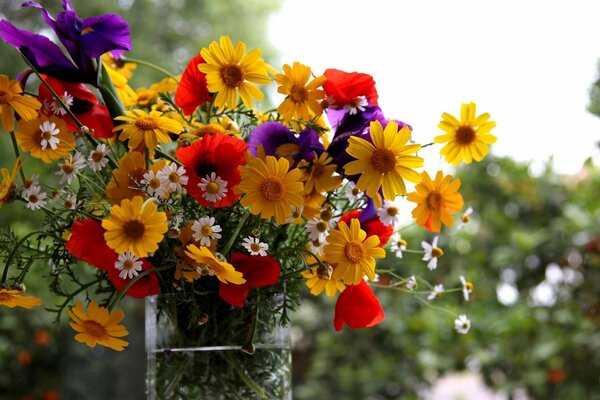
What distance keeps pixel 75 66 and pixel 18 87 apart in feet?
0.20

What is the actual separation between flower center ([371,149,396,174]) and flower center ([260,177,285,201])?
3.3 inches

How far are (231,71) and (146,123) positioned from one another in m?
0.09

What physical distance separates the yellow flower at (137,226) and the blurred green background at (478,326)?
36.3 inches

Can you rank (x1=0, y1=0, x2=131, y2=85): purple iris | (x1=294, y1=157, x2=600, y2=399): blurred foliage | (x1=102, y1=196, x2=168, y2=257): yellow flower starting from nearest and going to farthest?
1. (x1=102, y1=196, x2=168, y2=257): yellow flower
2. (x1=0, y1=0, x2=131, y2=85): purple iris
3. (x1=294, y1=157, x2=600, y2=399): blurred foliage

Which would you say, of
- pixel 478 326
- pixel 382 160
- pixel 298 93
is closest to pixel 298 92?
pixel 298 93

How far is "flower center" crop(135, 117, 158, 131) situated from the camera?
2.06ft

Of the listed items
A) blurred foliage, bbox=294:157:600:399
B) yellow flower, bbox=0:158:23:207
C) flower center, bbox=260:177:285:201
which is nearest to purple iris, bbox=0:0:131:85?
yellow flower, bbox=0:158:23:207

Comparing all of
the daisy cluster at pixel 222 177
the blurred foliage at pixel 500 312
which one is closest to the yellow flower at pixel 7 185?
the daisy cluster at pixel 222 177

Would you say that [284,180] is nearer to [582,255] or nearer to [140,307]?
[582,255]

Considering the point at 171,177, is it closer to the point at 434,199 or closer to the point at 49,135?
the point at 49,135

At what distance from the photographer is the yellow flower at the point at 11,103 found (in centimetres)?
65

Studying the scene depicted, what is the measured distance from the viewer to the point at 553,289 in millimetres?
1867

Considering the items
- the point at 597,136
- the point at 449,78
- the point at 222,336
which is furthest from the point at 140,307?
the point at 222,336

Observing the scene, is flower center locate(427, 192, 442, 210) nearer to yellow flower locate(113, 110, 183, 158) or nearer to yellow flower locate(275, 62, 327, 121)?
yellow flower locate(275, 62, 327, 121)
